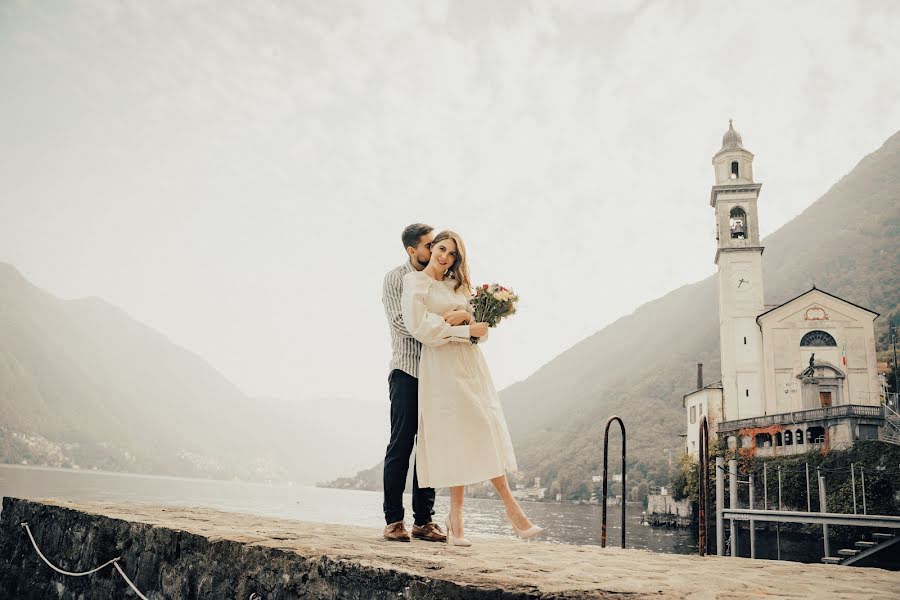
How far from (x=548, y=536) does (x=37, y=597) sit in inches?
1984

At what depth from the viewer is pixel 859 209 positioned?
149m

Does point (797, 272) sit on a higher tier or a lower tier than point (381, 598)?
higher

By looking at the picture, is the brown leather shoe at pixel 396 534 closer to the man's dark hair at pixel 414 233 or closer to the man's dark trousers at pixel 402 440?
the man's dark trousers at pixel 402 440

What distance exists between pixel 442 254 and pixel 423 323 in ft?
2.21

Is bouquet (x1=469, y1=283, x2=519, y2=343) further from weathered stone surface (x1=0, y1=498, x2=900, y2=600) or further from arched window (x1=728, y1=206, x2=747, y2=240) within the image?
arched window (x1=728, y1=206, x2=747, y2=240)

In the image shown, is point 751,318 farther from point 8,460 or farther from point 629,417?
point 8,460

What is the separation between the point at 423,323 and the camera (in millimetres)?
4703

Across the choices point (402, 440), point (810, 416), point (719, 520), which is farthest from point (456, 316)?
point (810, 416)

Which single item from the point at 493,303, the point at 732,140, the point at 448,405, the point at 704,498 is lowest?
the point at 704,498

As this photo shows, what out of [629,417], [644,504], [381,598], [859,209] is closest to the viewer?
[381,598]

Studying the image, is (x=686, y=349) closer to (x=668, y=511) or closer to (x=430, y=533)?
(x=668, y=511)

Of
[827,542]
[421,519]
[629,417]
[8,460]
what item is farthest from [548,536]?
[8,460]

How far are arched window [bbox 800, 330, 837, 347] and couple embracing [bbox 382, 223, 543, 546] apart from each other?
4729 centimetres

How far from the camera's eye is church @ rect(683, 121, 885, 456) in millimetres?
41975
